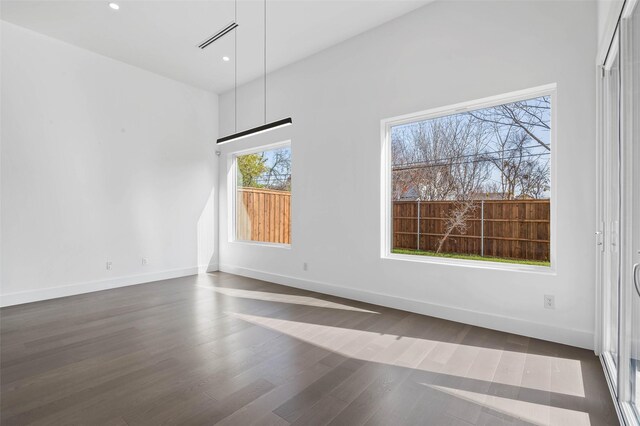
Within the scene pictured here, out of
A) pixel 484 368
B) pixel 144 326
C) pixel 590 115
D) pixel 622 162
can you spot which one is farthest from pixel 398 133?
pixel 144 326

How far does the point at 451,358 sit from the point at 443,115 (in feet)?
8.14

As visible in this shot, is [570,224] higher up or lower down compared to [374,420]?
higher up

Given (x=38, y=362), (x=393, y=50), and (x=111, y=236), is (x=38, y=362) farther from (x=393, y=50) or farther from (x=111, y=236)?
(x=393, y=50)

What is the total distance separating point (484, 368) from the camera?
2.34 meters

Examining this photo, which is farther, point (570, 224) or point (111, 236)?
point (111, 236)

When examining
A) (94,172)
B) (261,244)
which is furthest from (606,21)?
(94,172)

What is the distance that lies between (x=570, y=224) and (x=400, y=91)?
2169 millimetres

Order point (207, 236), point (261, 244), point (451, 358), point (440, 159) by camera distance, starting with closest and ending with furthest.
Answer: point (451, 358) → point (440, 159) → point (261, 244) → point (207, 236)

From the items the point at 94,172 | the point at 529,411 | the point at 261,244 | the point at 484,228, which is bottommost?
the point at 529,411

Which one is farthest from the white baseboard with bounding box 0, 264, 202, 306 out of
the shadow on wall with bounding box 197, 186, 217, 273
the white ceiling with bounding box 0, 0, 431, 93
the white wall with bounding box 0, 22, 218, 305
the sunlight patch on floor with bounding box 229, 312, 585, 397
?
the white ceiling with bounding box 0, 0, 431, 93

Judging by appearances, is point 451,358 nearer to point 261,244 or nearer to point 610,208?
point 610,208

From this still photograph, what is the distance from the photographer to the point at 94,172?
460 centimetres

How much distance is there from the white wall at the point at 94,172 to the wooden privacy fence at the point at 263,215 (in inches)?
25.5

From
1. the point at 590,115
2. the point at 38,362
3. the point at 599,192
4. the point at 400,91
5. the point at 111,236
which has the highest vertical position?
the point at 400,91
